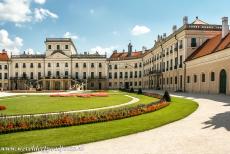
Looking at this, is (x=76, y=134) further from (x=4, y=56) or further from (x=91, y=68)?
(x=4, y=56)

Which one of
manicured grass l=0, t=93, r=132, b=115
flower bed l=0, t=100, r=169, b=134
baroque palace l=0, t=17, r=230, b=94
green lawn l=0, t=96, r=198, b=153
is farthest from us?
baroque palace l=0, t=17, r=230, b=94

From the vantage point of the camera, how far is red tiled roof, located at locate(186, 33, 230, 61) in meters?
34.6

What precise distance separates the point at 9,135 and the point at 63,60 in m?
76.1

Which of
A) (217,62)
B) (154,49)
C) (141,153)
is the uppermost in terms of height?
(154,49)

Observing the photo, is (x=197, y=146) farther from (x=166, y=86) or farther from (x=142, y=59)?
(x=142, y=59)

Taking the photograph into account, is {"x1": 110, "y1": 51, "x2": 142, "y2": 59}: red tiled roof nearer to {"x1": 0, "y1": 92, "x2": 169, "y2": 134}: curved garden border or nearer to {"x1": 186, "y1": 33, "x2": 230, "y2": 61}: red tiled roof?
{"x1": 186, "y1": 33, "x2": 230, "y2": 61}: red tiled roof

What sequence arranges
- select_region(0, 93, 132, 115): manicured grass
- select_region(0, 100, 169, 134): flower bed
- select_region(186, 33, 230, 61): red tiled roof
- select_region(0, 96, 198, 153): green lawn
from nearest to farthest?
select_region(0, 96, 198, 153): green lawn → select_region(0, 100, 169, 134): flower bed → select_region(0, 93, 132, 115): manicured grass → select_region(186, 33, 230, 61): red tiled roof

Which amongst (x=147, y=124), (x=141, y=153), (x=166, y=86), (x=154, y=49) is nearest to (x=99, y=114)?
(x=147, y=124)

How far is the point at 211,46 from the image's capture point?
38.9m

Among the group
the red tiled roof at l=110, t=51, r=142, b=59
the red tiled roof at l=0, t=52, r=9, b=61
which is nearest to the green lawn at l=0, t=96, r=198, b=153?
the red tiled roof at l=110, t=51, r=142, b=59

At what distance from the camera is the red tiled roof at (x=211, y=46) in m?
34.6

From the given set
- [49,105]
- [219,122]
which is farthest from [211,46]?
[219,122]

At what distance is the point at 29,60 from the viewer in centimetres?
8538

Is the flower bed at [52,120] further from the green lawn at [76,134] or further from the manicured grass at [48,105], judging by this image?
the manicured grass at [48,105]
